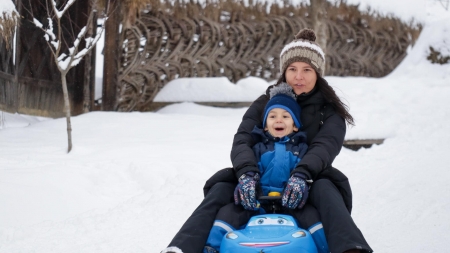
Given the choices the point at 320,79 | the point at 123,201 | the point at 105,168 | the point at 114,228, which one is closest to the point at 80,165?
the point at 105,168

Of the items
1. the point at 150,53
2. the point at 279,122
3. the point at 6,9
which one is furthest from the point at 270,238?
the point at 150,53

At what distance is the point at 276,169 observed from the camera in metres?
3.97

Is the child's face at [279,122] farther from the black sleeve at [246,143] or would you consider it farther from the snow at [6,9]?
the snow at [6,9]

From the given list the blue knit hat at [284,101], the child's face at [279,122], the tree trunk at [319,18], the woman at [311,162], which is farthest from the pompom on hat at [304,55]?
the tree trunk at [319,18]

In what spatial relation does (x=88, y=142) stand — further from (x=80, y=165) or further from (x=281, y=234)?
(x=281, y=234)

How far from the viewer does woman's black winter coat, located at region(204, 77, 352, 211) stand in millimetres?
3934

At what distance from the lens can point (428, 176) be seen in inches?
298

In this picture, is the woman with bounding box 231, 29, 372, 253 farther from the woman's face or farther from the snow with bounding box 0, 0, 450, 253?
the snow with bounding box 0, 0, 450, 253

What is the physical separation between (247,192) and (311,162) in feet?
1.40

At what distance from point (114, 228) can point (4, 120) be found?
155 inches

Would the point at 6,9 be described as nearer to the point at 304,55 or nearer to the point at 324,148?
the point at 304,55

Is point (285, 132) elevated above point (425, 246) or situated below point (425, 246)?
above

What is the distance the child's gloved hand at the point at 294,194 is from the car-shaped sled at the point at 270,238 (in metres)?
0.10

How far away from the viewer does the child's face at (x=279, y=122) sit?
13.7 feet
